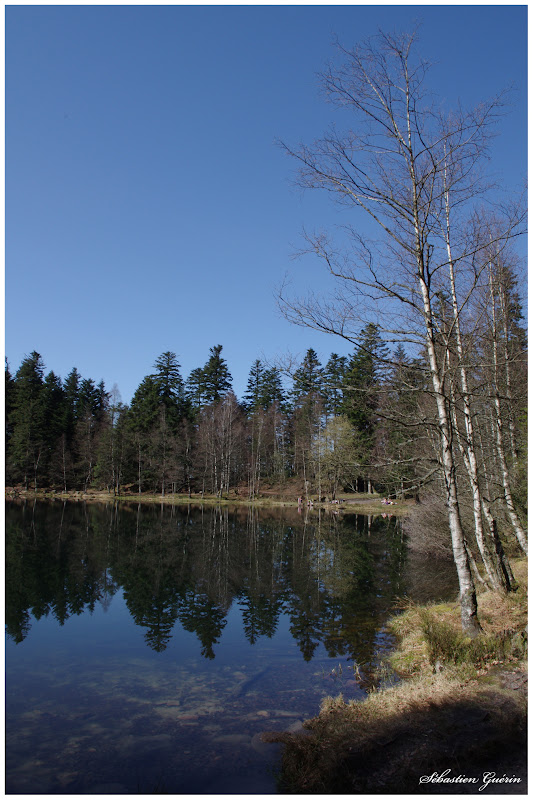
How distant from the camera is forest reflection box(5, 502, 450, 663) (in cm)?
1321

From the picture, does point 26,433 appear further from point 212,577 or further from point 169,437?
point 212,577

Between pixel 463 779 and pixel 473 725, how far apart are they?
78cm

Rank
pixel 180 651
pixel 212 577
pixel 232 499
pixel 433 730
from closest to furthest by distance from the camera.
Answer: pixel 433 730, pixel 180 651, pixel 212 577, pixel 232 499

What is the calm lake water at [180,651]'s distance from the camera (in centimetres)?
679

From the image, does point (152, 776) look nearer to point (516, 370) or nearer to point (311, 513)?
point (516, 370)

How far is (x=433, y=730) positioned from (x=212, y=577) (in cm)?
1459

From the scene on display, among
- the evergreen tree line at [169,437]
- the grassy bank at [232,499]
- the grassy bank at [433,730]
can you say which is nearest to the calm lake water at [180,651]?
the grassy bank at [433,730]

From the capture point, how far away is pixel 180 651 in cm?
1158

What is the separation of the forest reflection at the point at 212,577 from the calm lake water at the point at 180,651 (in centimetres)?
9

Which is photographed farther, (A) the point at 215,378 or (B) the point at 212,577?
(A) the point at 215,378

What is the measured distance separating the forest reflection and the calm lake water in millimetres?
86

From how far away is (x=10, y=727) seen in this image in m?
8.02

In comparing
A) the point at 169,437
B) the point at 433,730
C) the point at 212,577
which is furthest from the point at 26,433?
the point at 433,730

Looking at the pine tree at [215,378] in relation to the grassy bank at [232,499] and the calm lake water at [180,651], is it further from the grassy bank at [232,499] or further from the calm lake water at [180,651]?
the calm lake water at [180,651]
